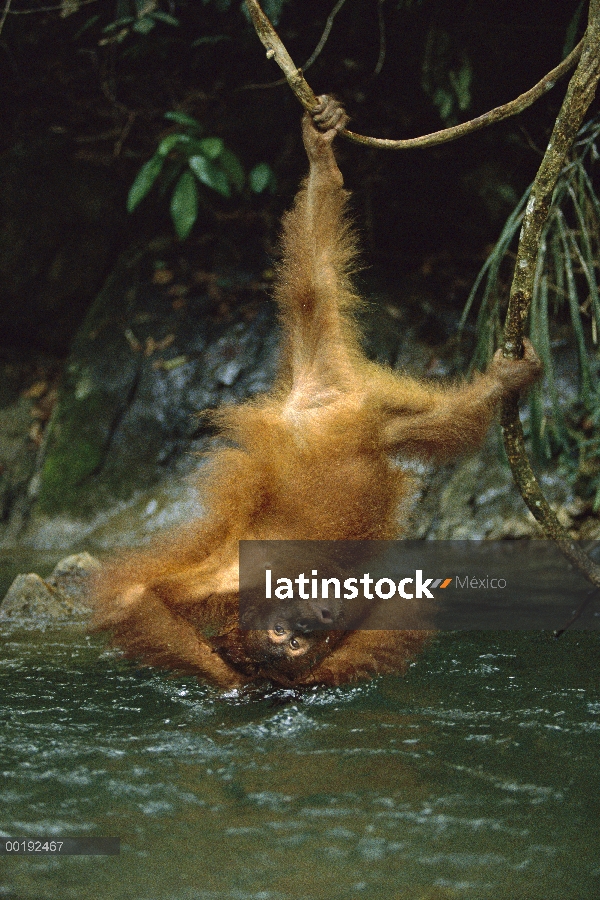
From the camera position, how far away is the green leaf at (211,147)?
16.3 feet

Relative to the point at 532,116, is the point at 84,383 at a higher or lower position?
lower

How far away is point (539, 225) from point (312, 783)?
1.38 meters

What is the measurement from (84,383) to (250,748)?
4013 mm

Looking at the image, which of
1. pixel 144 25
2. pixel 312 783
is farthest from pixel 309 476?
pixel 144 25

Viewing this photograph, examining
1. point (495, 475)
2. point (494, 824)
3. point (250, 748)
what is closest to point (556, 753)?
point (494, 824)

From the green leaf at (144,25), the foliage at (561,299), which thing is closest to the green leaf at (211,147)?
the green leaf at (144,25)

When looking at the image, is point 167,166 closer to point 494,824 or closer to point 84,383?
point 84,383

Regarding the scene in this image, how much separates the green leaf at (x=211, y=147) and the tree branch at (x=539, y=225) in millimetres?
2992

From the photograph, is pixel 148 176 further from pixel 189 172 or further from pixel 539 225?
pixel 539 225

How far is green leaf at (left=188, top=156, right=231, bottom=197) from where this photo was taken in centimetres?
496

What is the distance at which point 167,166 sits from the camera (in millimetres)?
6105

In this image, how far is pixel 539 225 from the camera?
2.20 m

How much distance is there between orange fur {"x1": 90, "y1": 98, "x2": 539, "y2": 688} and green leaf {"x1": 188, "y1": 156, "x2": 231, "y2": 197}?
90.4 inches

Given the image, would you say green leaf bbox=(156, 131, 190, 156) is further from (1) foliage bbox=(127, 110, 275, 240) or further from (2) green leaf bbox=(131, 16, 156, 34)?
(2) green leaf bbox=(131, 16, 156, 34)
